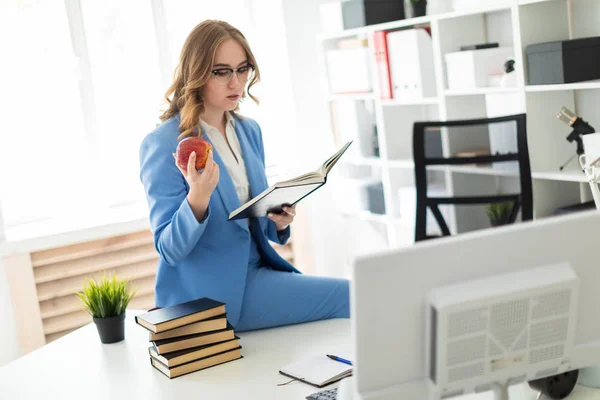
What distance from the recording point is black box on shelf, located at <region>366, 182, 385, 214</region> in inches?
170

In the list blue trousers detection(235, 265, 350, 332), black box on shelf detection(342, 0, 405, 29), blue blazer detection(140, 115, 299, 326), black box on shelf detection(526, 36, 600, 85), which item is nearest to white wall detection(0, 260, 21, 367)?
blue blazer detection(140, 115, 299, 326)

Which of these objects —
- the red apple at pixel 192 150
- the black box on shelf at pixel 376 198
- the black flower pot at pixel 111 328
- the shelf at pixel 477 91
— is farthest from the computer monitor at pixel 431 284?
the black box on shelf at pixel 376 198

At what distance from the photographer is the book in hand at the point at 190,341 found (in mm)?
2109

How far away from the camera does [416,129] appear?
2988 millimetres

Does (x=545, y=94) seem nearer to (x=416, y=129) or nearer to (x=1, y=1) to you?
(x=416, y=129)

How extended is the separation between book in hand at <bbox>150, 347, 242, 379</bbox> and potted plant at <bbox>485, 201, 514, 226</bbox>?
126cm

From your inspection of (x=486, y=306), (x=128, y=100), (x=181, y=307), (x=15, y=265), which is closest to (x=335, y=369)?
(x=181, y=307)

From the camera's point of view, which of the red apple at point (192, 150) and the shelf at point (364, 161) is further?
the shelf at point (364, 161)

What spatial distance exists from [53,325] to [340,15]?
2.17 m

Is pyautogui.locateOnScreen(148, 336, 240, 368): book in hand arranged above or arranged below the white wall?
above

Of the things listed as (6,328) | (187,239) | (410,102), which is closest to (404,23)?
(410,102)

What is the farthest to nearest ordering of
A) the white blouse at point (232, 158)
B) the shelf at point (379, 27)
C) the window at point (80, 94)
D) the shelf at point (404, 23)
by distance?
1. the window at point (80, 94)
2. the shelf at point (379, 27)
3. the shelf at point (404, 23)
4. the white blouse at point (232, 158)

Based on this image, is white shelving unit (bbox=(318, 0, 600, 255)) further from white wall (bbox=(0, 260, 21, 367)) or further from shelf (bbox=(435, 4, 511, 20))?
white wall (bbox=(0, 260, 21, 367))

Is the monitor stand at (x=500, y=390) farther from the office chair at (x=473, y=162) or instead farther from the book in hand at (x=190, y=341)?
the office chair at (x=473, y=162)
